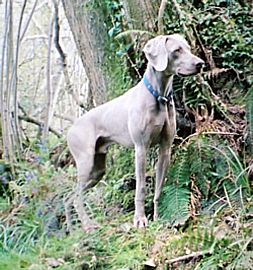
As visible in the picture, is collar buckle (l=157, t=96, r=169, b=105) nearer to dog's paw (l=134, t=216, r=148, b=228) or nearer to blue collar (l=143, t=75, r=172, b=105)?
blue collar (l=143, t=75, r=172, b=105)

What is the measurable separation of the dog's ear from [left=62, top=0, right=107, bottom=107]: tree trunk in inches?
56.0

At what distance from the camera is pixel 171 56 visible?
3.47m

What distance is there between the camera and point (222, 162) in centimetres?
393

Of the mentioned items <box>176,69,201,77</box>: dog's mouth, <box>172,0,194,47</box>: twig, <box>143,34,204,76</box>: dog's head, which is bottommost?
<box>176,69,201,77</box>: dog's mouth

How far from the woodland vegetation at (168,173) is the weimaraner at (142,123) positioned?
0.20m

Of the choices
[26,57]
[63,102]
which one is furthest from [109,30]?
[26,57]

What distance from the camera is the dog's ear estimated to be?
3.46 meters

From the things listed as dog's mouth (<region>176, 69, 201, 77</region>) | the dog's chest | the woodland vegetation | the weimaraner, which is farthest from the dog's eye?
the woodland vegetation

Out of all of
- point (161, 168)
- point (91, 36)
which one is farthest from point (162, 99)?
point (91, 36)

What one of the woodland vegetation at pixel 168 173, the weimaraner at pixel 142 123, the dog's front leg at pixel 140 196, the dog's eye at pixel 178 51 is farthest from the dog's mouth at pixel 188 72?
the dog's front leg at pixel 140 196

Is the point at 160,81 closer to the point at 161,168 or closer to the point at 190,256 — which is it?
the point at 161,168

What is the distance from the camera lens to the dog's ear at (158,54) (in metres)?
3.46

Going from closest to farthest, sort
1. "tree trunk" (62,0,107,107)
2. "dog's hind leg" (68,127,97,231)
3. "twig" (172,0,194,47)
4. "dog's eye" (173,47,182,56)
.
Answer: "dog's eye" (173,47,182,56), "dog's hind leg" (68,127,97,231), "twig" (172,0,194,47), "tree trunk" (62,0,107,107)

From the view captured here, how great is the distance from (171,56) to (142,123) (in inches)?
17.1
